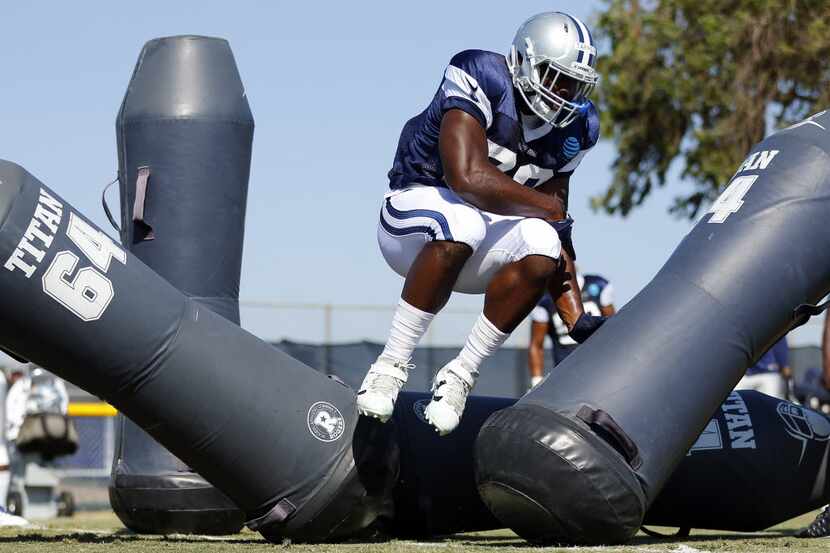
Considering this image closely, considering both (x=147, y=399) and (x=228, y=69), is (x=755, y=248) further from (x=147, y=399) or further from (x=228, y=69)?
(x=228, y=69)

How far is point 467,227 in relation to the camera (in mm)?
4367

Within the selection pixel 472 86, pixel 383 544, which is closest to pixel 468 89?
pixel 472 86

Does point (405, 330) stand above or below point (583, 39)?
below

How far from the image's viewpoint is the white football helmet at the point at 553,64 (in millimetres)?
4531

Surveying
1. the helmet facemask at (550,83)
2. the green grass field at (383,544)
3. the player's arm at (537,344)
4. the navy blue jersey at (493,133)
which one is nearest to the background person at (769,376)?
the player's arm at (537,344)

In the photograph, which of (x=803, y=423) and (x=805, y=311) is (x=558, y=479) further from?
(x=803, y=423)

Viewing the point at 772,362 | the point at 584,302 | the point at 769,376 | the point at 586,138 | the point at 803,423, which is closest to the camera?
the point at 586,138

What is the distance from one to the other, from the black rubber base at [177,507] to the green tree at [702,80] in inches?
454

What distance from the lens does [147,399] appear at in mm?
4246

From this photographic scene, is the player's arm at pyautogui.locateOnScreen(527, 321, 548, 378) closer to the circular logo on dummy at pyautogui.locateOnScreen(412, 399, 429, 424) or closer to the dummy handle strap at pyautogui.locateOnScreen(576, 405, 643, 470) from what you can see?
the circular logo on dummy at pyautogui.locateOnScreen(412, 399, 429, 424)

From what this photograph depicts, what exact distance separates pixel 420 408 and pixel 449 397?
0.37 m

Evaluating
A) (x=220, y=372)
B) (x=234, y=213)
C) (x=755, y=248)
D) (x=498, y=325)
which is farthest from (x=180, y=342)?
(x=755, y=248)

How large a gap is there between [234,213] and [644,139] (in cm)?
1202

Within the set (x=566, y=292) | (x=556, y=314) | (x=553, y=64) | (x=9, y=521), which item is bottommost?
(x=9, y=521)
